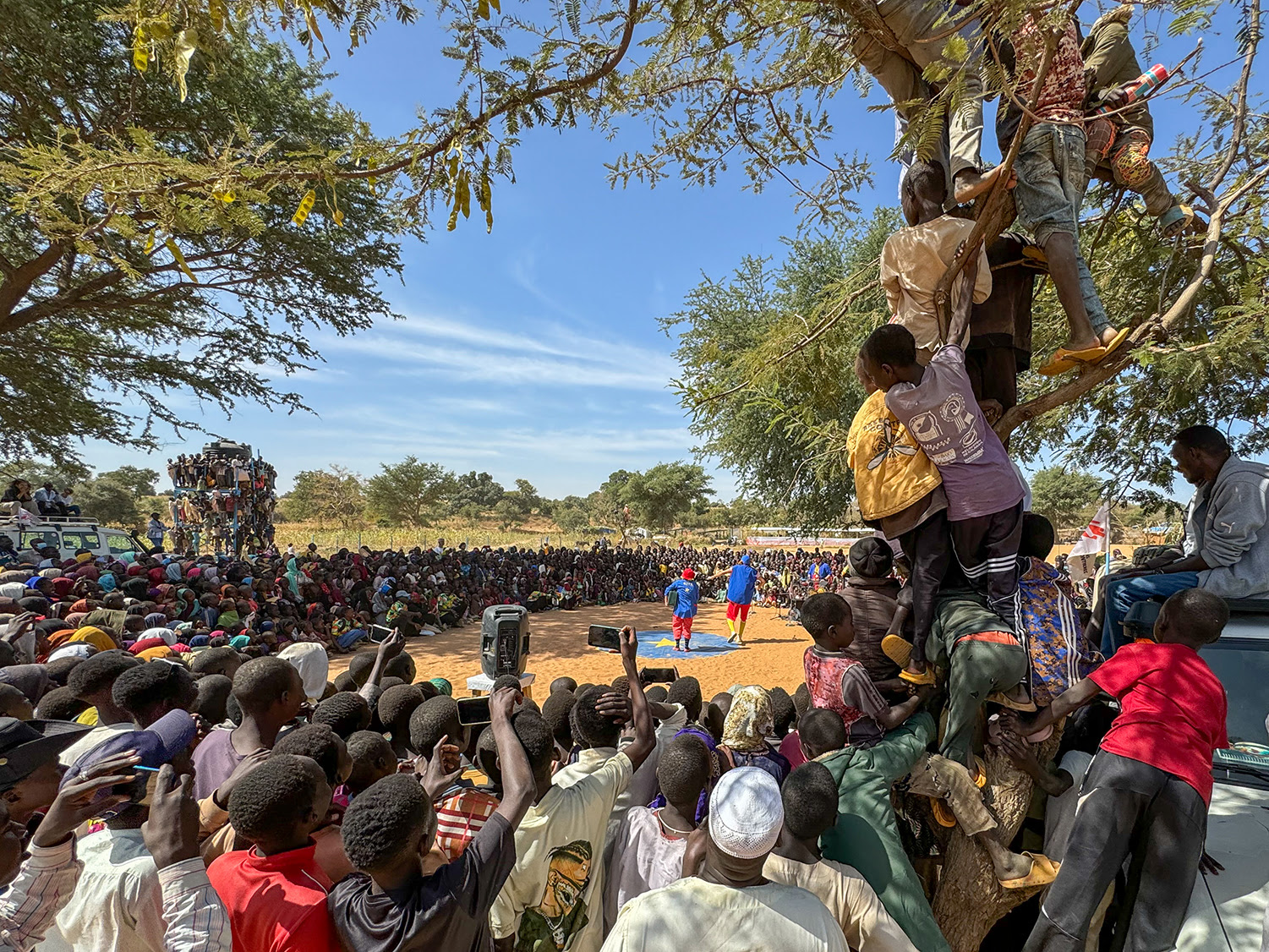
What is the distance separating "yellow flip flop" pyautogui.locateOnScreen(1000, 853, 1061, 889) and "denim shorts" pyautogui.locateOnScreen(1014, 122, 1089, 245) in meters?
2.87

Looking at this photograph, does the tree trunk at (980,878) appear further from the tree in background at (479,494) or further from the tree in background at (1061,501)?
the tree in background at (479,494)

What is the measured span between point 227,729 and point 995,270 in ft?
14.8

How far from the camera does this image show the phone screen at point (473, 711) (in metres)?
2.78

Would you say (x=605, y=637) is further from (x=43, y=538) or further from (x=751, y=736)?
(x=43, y=538)

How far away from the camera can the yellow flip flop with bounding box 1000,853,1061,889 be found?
2.57 metres

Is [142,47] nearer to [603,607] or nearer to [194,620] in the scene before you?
[194,620]

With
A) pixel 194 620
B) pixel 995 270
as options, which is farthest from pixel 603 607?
pixel 995 270

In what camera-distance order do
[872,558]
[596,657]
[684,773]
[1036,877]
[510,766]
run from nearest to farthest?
[510,766], [684,773], [1036,877], [872,558], [596,657]

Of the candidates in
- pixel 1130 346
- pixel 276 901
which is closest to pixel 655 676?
pixel 276 901

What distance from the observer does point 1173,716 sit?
2398 millimetres

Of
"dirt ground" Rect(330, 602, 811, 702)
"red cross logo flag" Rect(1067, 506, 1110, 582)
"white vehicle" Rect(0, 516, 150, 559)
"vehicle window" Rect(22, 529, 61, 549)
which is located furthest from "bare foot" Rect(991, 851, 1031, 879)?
"vehicle window" Rect(22, 529, 61, 549)

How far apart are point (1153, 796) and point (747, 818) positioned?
1.75 meters

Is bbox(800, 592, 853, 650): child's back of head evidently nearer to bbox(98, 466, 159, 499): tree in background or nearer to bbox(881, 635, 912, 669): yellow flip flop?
bbox(881, 635, 912, 669): yellow flip flop

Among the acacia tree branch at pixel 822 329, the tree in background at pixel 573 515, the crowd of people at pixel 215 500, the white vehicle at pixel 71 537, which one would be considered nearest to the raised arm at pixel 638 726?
the acacia tree branch at pixel 822 329
